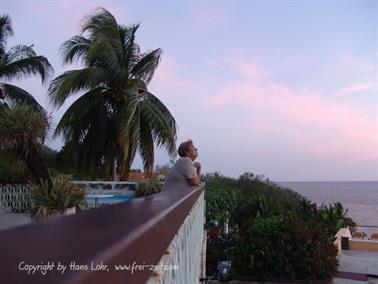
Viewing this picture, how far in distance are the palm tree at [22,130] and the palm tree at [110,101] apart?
4375 mm

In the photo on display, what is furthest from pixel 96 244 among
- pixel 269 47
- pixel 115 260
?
pixel 269 47

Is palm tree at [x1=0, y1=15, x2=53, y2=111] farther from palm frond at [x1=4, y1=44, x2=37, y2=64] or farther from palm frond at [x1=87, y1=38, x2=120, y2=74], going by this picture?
palm frond at [x1=87, y1=38, x2=120, y2=74]

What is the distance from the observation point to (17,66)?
845 inches

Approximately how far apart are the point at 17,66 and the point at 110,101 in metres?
6.10

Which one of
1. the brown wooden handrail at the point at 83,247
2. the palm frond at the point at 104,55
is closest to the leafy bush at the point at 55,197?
the brown wooden handrail at the point at 83,247

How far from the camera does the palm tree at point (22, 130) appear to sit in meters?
12.0

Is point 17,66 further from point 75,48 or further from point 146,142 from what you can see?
point 146,142

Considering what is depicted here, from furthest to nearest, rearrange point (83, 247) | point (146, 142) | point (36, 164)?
point (146, 142) < point (36, 164) < point (83, 247)

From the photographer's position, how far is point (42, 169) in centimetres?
1324

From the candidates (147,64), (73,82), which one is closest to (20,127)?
(73,82)

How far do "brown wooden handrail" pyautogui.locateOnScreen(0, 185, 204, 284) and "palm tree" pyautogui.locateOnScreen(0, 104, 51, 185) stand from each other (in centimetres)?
1100

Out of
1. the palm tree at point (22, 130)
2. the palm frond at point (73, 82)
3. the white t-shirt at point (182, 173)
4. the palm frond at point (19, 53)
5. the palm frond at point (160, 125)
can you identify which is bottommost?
the white t-shirt at point (182, 173)

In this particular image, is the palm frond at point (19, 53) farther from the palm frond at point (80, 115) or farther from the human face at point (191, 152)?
the human face at point (191, 152)

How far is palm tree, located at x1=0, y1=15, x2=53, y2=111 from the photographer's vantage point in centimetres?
2094
